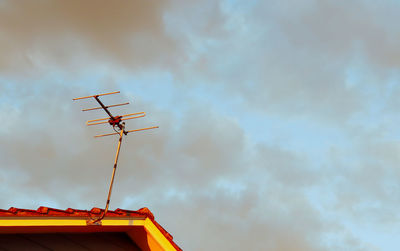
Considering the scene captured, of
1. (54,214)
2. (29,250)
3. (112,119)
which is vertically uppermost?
(112,119)

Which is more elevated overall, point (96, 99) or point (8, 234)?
point (96, 99)

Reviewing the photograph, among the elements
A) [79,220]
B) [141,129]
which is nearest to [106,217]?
[79,220]

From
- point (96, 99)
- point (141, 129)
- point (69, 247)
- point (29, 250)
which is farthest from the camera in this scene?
point (141, 129)

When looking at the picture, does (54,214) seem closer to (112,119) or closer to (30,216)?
(30,216)

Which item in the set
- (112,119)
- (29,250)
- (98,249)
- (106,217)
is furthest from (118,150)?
(29,250)

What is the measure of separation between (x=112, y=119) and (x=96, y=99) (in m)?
0.77

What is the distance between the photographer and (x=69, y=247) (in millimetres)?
9477

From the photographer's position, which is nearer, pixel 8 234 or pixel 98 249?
pixel 8 234

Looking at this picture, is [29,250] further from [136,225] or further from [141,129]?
[141,129]

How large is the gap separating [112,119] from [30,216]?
3.47m

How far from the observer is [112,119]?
10.8m

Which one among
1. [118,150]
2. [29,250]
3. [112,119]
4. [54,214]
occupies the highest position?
[112,119]

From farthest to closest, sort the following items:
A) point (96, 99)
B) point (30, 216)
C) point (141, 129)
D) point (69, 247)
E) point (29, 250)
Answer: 1. point (141, 129)
2. point (96, 99)
3. point (69, 247)
4. point (29, 250)
5. point (30, 216)

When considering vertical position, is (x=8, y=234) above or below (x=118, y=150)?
below
